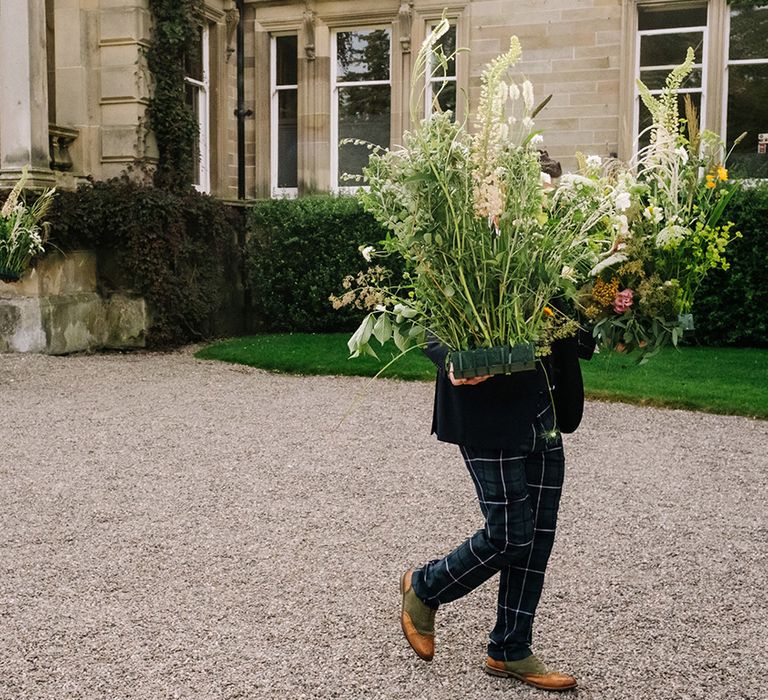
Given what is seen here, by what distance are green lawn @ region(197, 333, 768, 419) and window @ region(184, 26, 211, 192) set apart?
2986 mm

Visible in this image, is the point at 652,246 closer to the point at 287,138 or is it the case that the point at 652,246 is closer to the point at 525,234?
the point at 525,234

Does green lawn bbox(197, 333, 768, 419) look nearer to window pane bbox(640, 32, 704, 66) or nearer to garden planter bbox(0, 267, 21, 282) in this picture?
garden planter bbox(0, 267, 21, 282)

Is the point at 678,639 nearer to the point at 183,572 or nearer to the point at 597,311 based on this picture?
the point at 597,311

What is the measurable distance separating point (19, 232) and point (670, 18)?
8.89 m

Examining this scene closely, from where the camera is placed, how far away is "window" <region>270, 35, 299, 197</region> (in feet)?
49.6

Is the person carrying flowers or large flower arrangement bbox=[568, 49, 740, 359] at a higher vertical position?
large flower arrangement bbox=[568, 49, 740, 359]

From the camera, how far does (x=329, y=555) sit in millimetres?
4445

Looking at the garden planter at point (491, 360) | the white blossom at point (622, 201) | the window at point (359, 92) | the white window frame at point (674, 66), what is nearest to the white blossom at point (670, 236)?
the white blossom at point (622, 201)

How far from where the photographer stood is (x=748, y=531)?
16.0 ft

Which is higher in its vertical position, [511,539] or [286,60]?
[286,60]

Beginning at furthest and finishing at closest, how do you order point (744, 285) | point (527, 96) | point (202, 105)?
point (202, 105)
point (744, 285)
point (527, 96)

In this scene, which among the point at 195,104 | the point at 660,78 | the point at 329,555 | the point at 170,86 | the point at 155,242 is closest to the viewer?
the point at 329,555

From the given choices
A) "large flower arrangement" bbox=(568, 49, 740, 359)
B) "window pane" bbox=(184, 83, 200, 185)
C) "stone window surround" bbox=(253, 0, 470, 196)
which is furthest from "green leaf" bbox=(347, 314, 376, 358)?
"window pane" bbox=(184, 83, 200, 185)

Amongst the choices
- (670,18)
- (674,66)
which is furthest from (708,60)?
(670,18)
